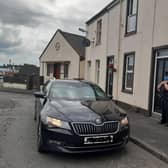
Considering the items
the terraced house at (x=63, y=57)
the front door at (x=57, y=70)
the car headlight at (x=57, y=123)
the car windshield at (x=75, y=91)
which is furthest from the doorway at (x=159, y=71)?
the front door at (x=57, y=70)

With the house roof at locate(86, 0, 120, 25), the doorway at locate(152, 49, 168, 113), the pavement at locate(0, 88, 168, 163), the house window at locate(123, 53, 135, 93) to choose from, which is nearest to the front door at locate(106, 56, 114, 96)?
the house window at locate(123, 53, 135, 93)

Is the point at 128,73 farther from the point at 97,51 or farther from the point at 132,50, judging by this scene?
the point at 97,51

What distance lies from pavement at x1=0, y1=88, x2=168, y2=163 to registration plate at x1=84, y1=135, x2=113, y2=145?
1205 mm

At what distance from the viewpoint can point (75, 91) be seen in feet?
20.1

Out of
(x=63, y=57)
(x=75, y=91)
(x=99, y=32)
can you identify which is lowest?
(x=75, y=91)

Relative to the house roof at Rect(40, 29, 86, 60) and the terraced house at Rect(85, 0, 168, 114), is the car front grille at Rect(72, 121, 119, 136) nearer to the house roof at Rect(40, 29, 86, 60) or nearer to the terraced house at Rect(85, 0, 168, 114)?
the terraced house at Rect(85, 0, 168, 114)

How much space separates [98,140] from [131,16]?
8.43m

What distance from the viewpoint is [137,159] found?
4.72 m

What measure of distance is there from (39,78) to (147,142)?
763 inches

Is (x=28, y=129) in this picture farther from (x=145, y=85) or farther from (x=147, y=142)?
(x=145, y=85)

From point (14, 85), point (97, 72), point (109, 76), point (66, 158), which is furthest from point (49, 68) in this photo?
point (66, 158)

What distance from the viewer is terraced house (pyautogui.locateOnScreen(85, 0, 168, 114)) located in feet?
29.0

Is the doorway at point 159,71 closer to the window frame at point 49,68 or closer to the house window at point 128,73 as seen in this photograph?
the house window at point 128,73

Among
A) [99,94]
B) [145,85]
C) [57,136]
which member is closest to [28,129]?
[99,94]
